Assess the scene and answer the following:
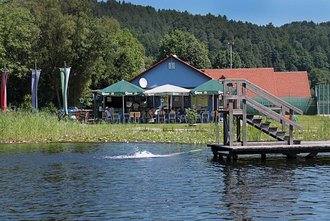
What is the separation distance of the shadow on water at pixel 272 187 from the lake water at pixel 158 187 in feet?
0.07

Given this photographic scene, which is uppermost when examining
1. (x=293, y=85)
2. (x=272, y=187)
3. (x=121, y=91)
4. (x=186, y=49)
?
(x=186, y=49)

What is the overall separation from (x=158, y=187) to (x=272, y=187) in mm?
3139

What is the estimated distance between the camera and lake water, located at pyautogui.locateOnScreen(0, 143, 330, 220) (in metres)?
13.3

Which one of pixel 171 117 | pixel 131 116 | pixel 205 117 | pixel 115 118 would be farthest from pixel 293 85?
pixel 115 118

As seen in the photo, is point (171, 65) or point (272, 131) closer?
point (272, 131)

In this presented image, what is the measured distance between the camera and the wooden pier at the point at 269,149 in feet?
74.1

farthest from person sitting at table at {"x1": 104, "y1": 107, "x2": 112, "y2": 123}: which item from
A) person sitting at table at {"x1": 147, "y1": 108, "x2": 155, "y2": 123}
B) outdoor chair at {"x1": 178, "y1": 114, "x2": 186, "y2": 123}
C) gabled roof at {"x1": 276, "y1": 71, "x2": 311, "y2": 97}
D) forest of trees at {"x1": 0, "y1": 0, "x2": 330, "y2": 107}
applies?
gabled roof at {"x1": 276, "y1": 71, "x2": 311, "y2": 97}

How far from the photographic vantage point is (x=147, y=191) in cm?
1588

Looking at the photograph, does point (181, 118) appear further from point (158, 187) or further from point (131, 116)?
point (158, 187)

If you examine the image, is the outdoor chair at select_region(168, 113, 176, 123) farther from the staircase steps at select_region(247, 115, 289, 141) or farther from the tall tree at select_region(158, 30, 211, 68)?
the tall tree at select_region(158, 30, 211, 68)

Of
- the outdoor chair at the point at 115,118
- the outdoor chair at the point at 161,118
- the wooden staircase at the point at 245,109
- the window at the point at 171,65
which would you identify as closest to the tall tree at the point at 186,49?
the window at the point at 171,65

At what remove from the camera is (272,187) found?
16.5m

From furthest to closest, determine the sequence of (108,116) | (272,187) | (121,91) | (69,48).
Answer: (69,48), (108,116), (121,91), (272,187)

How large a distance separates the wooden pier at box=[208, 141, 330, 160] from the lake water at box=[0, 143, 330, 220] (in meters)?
0.38
